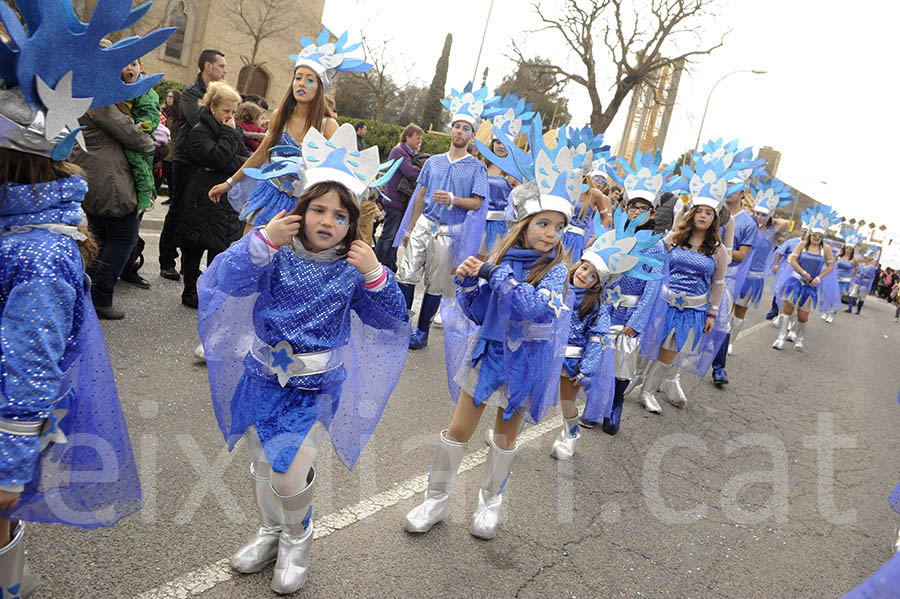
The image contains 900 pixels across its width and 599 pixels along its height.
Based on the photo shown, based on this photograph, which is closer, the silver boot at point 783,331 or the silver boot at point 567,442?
the silver boot at point 567,442

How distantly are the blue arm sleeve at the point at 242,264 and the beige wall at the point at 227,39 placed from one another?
27218mm

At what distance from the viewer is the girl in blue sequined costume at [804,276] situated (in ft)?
36.7

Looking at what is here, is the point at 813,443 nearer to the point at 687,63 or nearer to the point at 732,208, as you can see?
the point at 732,208

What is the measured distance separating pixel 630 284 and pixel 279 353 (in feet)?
11.1

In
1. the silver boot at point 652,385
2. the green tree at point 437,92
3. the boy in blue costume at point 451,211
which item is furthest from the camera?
the green tree at point 437,92

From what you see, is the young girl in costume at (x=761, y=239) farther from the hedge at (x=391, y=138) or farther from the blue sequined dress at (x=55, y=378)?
the hedge at (x=391, y=138)

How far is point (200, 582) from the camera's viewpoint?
106 inches

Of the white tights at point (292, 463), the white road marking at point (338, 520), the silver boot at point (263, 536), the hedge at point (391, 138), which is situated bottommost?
the white road marking at point (338, 520)

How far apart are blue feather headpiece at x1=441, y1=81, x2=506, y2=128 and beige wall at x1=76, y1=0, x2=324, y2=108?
941 inches

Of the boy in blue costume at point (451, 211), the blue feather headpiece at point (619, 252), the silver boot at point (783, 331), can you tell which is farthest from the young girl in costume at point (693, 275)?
the silver boot at point (783, 331)

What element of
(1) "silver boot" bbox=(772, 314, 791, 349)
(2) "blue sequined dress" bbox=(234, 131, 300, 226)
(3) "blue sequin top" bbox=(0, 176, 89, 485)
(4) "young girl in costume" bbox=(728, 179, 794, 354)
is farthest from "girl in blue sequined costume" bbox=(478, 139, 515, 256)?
(1) "silver boot" bbox=(772, 314, 791, 349)

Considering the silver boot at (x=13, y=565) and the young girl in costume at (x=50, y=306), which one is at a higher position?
the young girl in costume at (x=50, y=306)

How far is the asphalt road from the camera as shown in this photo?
2.88 metres

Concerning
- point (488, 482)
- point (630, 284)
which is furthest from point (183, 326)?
point (630, 284)
